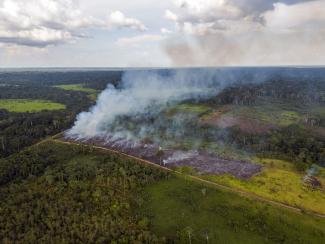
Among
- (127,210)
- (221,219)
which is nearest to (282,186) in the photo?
(221,219)

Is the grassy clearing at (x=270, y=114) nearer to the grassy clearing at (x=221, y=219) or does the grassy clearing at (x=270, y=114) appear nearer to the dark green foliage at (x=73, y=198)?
the grassy clearing at (x=221, y=219)

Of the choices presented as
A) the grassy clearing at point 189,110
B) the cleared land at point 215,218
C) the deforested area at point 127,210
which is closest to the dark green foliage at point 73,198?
the deforested area at point 127,210

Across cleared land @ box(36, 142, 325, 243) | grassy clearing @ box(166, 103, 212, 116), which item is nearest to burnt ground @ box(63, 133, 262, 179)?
cleared land @ box(36, 142, 325, 243)

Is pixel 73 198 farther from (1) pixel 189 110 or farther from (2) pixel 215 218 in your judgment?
(1) pixel 189 110

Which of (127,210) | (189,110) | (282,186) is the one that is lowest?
(127,210)

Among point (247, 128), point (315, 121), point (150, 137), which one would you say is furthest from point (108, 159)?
point (315, 121)

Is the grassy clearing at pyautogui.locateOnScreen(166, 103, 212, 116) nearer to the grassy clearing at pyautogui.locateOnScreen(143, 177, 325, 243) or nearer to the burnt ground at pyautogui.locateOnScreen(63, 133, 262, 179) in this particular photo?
the burnt ground at pyautogui.locateOnScreen(63, 133, 262, 179)
